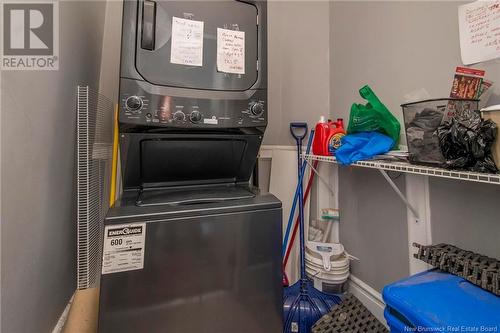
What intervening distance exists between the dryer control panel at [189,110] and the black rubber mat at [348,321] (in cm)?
116

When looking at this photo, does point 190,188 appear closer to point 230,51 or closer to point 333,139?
point 230,51

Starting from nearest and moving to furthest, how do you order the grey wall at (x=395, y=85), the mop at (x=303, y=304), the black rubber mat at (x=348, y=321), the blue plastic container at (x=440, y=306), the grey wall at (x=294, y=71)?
the blue plastic container at (x=440, y=306) < the grey wall at (x=395, y=85) < the black rubber mat at (x=348, y=321) < the mop at (x=303, y=304) < the grey wall at (x=294, y=71)

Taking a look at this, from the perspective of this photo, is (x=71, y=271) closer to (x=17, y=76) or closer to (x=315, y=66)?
(x=17, y=76)

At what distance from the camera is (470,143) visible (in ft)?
2.57

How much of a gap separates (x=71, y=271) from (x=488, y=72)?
2.28 meters

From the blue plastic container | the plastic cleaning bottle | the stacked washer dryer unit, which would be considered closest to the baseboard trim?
the blue plastic container

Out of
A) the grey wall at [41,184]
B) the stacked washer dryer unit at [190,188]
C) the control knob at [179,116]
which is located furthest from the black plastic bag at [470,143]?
the grey wall at [41,184]

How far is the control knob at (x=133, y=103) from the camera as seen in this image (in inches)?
38.9

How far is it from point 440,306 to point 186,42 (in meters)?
1.45

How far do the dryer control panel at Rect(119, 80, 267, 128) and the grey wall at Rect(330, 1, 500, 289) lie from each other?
3.06ft

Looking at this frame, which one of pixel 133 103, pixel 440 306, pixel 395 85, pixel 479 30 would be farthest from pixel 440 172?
pixel 133 103

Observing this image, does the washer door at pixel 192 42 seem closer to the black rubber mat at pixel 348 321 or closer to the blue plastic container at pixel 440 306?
the blue plastic container at pixel 440 306

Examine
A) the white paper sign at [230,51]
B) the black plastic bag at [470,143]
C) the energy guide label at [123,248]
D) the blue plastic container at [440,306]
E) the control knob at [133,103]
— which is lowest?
the blue plastic container at [440,306]

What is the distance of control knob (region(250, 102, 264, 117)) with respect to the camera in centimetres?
119
